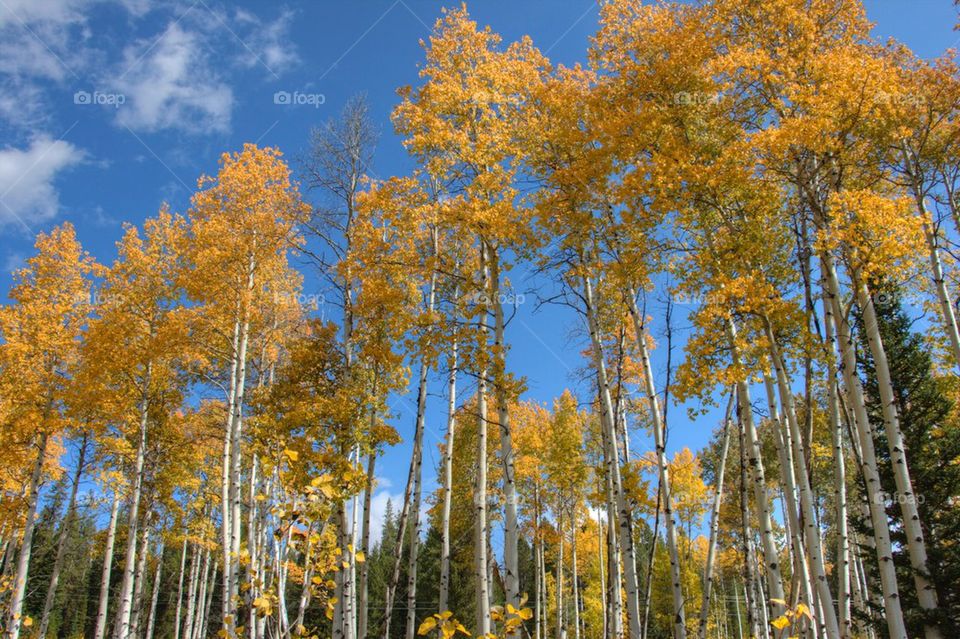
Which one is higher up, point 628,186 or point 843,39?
point 843,39

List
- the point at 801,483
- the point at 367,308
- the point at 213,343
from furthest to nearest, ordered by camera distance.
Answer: the point at 213,343, the point at 367,308, the point at 801,483

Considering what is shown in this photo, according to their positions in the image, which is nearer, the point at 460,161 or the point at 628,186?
the point at 628,186

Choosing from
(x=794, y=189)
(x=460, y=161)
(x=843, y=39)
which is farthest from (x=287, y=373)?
(x=843, y=39)

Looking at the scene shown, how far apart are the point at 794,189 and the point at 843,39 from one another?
218 centimetres

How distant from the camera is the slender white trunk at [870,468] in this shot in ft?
19.5

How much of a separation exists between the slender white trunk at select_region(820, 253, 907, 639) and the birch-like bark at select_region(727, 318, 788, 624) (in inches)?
27.9

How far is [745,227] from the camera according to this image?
767 centimetres

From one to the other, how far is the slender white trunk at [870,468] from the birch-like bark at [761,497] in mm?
708

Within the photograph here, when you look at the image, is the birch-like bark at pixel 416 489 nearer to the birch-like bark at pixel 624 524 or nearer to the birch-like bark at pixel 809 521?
the birch-like bark at pixel 624 524

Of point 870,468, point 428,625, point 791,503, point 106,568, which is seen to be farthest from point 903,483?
point 106,568

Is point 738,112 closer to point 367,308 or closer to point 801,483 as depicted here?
point 801,483

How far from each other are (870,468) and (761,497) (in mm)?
1207

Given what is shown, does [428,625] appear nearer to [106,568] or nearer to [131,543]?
[131,543]

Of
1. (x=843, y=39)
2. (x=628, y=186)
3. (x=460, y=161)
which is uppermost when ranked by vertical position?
(x=843, y=39)
